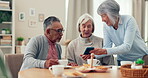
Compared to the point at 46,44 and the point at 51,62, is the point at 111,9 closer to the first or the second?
the point at 46,44

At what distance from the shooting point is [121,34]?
2115mm

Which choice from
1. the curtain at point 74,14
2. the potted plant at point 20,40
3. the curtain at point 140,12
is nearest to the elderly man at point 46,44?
the potted plant at point 20,40

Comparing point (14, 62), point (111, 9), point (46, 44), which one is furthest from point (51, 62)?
point (111, 9)

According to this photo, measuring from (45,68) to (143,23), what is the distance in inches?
179

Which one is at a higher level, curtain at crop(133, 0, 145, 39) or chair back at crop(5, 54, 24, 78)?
curtain at crop(133, 0, 145, 39)

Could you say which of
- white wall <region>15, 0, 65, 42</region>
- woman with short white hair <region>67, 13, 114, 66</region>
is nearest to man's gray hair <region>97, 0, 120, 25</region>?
woman with short white hair <region>67, 13, 114, 66</region>

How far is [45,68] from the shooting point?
1.72 meters

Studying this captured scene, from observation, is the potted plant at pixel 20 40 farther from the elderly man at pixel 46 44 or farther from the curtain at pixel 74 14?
the elderly man at pixel 46 44

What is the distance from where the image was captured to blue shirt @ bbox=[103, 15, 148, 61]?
199 cm

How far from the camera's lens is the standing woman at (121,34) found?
6.54 ft

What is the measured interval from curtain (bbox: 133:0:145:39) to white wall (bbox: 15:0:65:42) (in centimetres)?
199

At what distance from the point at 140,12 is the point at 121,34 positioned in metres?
3.76

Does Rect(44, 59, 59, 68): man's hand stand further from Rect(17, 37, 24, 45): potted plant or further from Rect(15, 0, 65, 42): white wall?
Rect(15, 0, 65, 42): white wall

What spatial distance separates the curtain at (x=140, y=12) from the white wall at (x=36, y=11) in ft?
6.54
